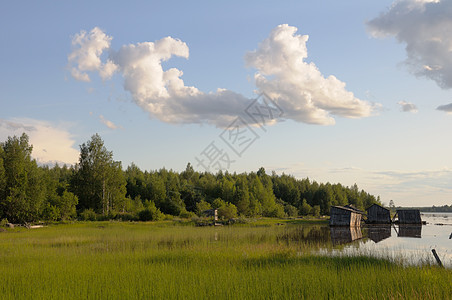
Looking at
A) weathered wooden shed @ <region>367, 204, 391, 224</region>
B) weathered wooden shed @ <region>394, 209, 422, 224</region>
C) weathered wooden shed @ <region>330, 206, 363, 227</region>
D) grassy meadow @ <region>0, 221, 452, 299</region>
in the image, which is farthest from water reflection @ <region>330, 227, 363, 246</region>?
weathered wooden shed @ <region>394, 209, 422, 224</region>

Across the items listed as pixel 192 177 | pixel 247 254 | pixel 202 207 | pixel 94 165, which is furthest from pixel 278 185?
pixel 247 254

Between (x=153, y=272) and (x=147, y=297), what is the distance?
3457 mm

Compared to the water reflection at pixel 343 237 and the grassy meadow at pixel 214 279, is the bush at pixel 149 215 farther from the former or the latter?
the grassy meadow at pixel 214 279

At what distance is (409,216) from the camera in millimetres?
70500

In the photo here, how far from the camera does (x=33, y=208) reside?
52906 millimetres

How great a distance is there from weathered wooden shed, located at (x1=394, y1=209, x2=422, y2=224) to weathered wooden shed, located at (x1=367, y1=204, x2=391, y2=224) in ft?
17.2

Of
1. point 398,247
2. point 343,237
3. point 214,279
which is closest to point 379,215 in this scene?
point 343,237

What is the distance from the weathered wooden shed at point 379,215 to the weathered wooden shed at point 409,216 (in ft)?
17.2

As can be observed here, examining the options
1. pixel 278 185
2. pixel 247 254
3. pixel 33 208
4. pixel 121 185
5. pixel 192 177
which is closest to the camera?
pixel 247 254

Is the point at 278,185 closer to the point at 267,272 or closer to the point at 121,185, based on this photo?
the point at 121,185

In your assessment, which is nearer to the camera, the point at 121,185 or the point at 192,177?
the point at 121,185

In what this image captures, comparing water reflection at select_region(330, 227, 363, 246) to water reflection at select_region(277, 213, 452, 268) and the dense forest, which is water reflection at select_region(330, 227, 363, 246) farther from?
the dense forest

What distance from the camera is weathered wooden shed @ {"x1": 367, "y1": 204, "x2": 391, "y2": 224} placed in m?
67.6

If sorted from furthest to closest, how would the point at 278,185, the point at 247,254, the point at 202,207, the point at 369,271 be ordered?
the point at 278,185, the point at 202,207, the point at 247,254, the point at 369,271
